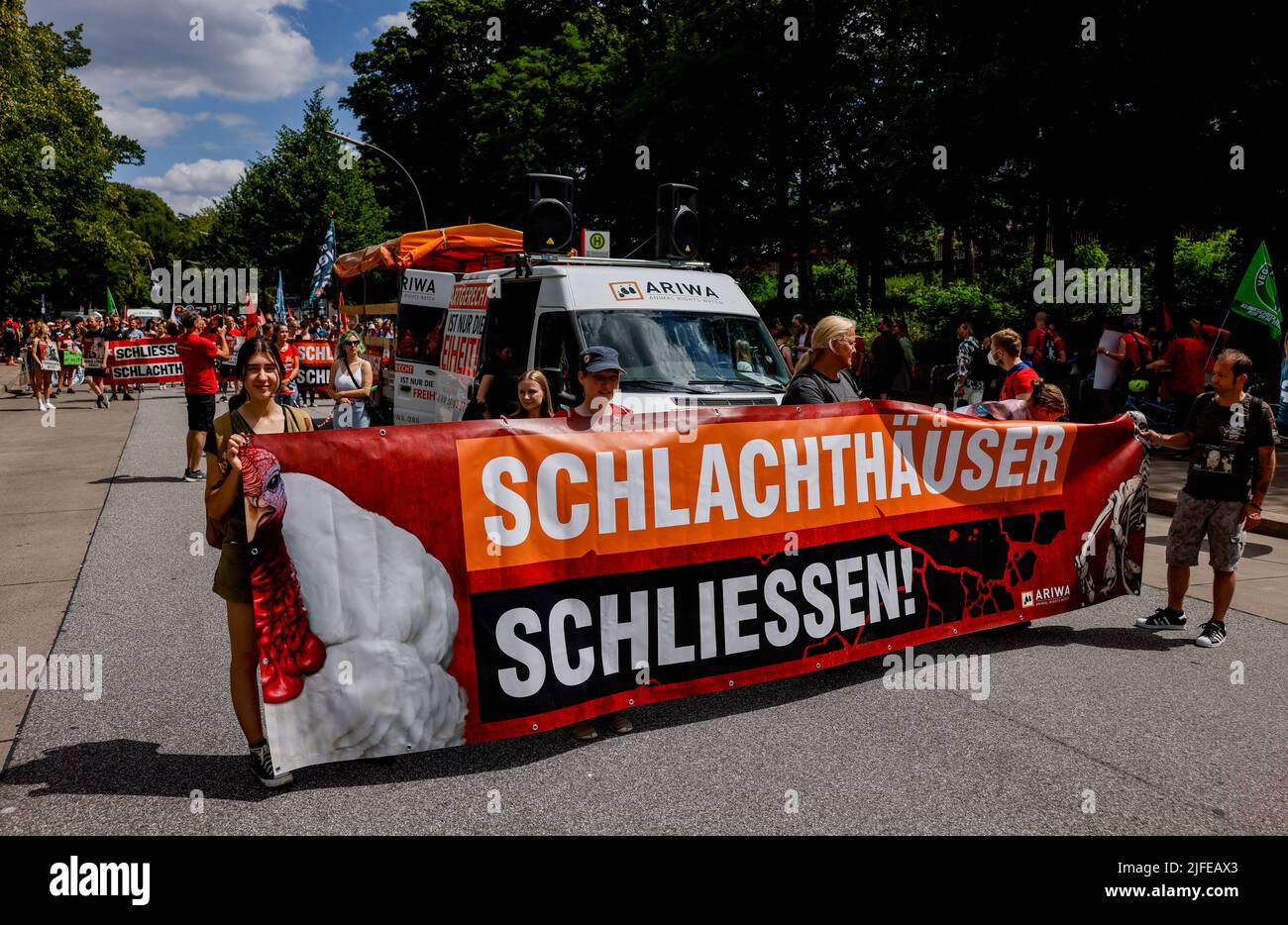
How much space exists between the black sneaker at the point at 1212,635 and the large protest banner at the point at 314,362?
20.3 m

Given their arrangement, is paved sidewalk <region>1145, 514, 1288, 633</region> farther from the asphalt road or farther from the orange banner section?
the orange banner section

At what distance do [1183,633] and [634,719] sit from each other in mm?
3828

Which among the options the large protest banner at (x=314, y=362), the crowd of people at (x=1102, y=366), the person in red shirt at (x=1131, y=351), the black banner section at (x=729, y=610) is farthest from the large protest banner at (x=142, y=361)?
the black banner section at (x=729, y=610)

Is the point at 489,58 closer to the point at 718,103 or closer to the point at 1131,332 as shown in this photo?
the point at 718,103

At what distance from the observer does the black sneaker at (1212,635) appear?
615 centimetres

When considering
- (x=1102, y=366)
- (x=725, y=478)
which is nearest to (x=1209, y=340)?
(x=1102, y=366)

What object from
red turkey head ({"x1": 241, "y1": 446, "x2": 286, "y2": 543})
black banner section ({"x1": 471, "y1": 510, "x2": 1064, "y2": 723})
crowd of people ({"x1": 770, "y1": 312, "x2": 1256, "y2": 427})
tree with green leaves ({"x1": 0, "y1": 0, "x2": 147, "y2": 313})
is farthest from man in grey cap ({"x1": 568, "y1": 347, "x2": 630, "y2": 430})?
tree with green leaves ({"x1": 0, "y1": 0, "x2": 147, "y2": 313})

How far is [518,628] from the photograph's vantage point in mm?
4480

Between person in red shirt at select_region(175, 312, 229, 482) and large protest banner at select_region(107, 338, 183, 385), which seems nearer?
person in red shirt at select_region(175, 312, 229, 482)

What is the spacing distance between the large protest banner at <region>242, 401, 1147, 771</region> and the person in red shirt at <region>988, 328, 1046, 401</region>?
1.46m

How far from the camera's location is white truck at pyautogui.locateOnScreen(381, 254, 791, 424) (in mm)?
8664

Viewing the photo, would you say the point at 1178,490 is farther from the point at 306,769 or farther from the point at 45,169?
the point at 45,169

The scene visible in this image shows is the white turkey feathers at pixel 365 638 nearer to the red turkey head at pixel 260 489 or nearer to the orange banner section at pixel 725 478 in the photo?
the red turkey head at pixel 260 489

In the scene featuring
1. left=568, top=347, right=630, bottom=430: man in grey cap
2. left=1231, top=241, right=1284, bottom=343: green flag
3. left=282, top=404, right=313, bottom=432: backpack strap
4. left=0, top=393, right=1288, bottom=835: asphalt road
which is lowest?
left=0, top=393, right=1288, bottom=835: asphalt road
